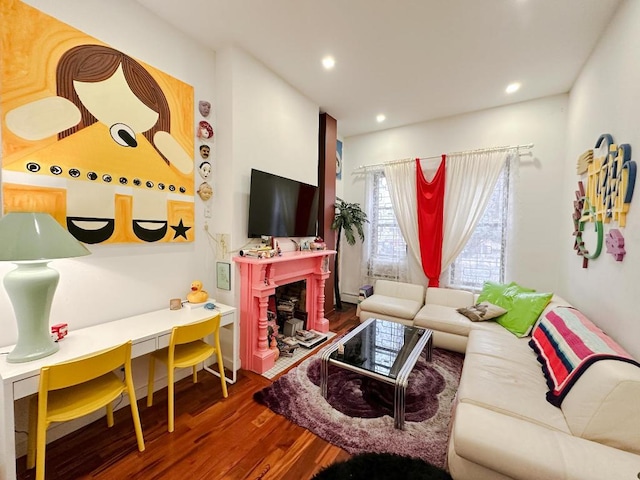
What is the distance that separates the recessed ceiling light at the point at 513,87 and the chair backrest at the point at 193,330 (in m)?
3.89

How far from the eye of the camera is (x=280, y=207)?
2820 mm

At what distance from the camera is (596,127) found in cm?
220

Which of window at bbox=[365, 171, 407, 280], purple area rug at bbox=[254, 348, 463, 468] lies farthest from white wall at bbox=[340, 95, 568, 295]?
purple area rug at bbox=[254, 348, 463, 468]

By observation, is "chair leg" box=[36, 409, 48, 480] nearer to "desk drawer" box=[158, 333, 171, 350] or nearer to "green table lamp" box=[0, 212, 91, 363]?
"green table lamp" box=[0, 212, 91, 363]

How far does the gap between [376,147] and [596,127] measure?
104 inches

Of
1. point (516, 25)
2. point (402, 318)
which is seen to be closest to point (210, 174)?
point (402, 318)

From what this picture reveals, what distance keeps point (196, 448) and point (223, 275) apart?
1.31 m

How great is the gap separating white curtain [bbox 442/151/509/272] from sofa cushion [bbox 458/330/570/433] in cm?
160

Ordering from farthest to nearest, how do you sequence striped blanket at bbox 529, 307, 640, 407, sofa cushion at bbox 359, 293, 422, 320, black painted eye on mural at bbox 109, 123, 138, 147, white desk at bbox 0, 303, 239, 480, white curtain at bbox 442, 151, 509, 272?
white curtain at bbox 442, 151, 509, 272 < sofa cushion at bbox 359, 293, 422, 320 < black painted eye on mural at bbox 109, 123, 138, 147 < striped blanket at bbox 529, 307, 640, 407 < white desk at bbox 0, 303, 239, 480

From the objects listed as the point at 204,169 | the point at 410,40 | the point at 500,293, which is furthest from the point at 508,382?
the point at 204,169

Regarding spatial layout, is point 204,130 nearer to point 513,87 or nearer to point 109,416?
point 109,416

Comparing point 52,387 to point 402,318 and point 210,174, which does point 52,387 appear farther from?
point 402,318

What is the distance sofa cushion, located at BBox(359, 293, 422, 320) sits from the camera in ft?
10.2

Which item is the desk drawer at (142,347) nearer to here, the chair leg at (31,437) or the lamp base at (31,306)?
the lamp base at (31,306)
